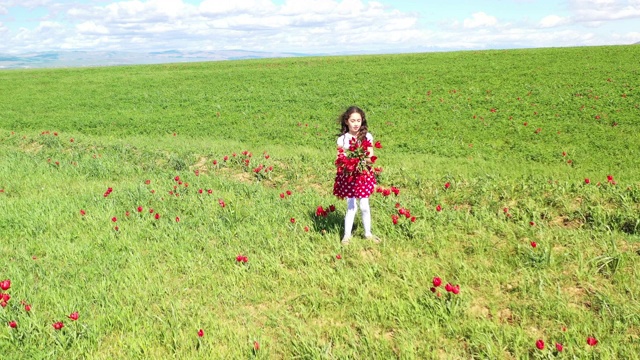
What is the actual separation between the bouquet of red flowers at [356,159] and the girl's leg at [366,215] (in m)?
0.42

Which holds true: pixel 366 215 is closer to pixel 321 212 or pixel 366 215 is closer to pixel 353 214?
pixel 353 214

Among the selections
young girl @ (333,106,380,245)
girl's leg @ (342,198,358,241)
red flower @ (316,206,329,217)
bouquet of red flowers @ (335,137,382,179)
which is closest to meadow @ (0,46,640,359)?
red flower @ (316,206,329,217)

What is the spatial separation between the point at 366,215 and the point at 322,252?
741 mm

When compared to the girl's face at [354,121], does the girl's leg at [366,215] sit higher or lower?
lower

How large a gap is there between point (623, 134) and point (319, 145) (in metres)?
9.07

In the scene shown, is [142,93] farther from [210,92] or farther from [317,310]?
[317,310]

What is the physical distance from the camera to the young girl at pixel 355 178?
5.05 m

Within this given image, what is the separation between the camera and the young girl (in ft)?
16.6

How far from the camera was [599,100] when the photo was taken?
52.2 ft

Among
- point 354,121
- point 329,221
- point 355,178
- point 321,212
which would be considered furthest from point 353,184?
point 329,221

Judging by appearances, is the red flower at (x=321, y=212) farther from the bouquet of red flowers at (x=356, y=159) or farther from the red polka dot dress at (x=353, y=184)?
the bouquet of red flowers at (x=356, y=159)

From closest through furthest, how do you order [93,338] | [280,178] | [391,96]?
1. [93,338]
2. [280,178]
3. [391,96]

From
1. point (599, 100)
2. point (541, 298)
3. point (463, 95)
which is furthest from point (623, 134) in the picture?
point (541, 298)

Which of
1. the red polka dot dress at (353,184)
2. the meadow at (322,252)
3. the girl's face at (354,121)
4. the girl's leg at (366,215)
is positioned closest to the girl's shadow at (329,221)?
the meadow at (322,252)
